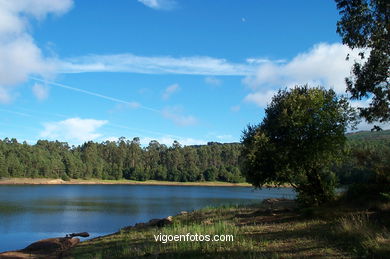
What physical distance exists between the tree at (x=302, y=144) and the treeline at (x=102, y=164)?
136919 millimetres

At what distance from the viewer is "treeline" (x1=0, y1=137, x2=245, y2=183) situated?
484ft

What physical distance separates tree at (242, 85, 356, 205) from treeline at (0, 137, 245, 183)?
449ft

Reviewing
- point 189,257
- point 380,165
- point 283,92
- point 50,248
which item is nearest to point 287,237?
point 189,257

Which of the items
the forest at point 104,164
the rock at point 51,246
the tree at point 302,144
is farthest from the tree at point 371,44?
the forest at point 104,164

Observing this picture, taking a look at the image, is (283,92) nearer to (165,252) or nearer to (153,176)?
(165,252)

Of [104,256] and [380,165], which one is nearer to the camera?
[104,256]

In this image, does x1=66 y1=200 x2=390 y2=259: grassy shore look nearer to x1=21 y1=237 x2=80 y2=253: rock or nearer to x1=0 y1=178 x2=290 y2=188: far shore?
x1=21 y1=237 x2=80 y2=253: rock

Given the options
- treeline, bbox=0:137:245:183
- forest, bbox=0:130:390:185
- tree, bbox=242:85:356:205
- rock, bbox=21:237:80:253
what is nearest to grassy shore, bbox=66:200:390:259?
tree, bbox=242:85:356:205

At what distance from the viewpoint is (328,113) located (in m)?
21.0

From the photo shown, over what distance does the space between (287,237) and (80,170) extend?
16326cm

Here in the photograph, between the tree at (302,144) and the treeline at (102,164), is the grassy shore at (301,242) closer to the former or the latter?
the tree at (302,144)

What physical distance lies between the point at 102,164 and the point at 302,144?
545 ft

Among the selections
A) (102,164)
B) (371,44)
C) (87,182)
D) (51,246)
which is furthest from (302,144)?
(102,164)

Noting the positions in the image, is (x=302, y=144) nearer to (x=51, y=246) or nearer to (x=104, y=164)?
(x=51, y=246)
